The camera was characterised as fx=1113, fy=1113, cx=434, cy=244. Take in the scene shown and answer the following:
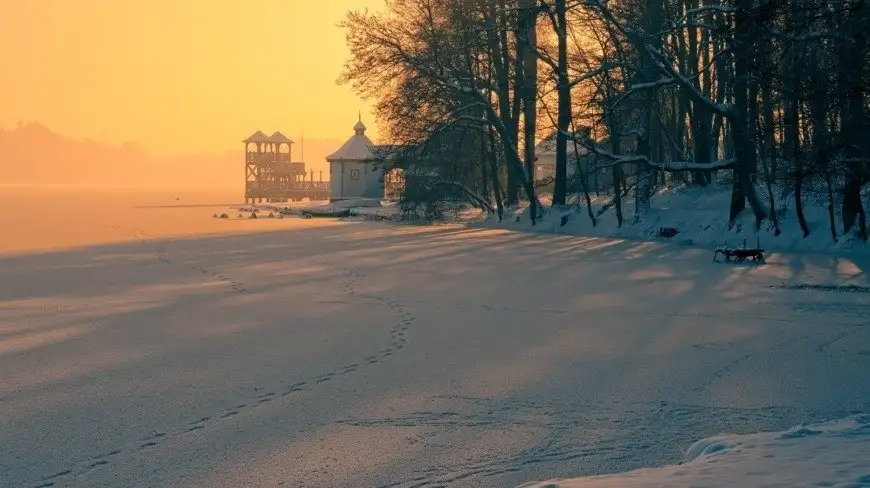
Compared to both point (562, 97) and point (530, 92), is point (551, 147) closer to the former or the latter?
point (530, 92)

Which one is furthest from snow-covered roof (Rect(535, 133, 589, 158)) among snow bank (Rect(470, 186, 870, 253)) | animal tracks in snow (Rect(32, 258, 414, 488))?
animal tracks in snow (Rect(32, 258, 414, 488))

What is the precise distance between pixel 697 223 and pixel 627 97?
14.0 feet

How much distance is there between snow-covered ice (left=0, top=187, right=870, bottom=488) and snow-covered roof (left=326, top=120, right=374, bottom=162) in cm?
6742

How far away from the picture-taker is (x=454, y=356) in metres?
11.1

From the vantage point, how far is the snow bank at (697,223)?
2786cm

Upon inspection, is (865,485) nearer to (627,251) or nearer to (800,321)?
(800,321)

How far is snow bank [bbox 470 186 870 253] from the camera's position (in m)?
27.9

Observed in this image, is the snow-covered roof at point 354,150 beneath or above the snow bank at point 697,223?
above

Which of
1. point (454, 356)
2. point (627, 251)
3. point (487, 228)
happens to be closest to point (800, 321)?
point (454, 356)

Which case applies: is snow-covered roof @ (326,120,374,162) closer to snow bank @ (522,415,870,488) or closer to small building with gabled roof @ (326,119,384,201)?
small building with gabled roof @ (326,119,384,201)

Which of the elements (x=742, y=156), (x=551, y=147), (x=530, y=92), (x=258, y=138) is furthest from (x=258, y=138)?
(x=742, y=156)

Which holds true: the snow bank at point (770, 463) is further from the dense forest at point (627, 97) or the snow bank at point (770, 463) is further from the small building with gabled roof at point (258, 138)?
the small building with gabled roof at point (258, 138)

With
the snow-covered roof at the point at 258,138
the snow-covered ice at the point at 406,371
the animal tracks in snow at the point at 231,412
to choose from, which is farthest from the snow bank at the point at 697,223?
the snow-covered roof at the point at 258,138

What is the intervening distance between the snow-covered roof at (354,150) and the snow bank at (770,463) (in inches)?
3172
